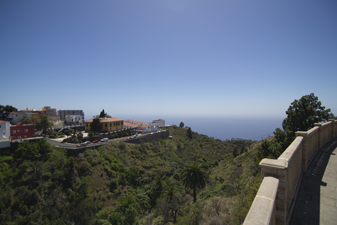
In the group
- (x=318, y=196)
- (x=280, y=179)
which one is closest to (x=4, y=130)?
(x=280, y=179)

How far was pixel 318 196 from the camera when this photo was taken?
547 cm

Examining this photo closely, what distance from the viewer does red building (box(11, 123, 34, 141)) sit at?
2786 cm

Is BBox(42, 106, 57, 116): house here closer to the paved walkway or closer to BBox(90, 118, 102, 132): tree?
BBox(90, 118, 102, 132): tree

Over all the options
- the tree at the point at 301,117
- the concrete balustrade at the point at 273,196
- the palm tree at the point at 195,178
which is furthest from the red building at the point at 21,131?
the tree at the point at 301,117

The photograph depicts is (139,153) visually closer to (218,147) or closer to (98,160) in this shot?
(98,160)

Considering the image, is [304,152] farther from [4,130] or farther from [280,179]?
[4,130]

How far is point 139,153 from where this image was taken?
35156 millimetres

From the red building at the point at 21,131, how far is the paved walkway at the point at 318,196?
38544 millimetres

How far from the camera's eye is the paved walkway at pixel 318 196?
454cm

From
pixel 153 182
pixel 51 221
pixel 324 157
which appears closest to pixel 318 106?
pixel 324 157

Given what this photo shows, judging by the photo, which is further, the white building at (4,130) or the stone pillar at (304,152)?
the white building at (4,130)

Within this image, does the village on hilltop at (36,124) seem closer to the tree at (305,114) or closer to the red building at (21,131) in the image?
the red building at (21,131)

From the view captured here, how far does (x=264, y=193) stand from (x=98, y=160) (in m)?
27.5

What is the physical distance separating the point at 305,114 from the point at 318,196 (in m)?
13.8
